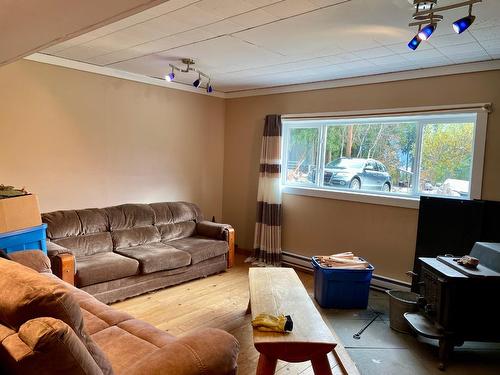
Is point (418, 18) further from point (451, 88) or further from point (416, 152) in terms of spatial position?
point (416, 152)

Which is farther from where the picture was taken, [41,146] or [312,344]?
[41,146]

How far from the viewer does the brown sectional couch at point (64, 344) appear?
3.47 ft

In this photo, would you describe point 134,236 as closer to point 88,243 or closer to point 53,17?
point 88,243

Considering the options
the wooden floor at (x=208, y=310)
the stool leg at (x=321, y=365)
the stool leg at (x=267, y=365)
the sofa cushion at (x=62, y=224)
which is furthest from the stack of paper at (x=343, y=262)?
the sofa cushion at (x=62, y=224)

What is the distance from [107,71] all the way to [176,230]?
2057 millimetres

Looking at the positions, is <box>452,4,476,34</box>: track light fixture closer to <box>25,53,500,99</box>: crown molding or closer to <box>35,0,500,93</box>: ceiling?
<box>35,0,500,93</box>: ceiling

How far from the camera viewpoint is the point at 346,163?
4.42 meters

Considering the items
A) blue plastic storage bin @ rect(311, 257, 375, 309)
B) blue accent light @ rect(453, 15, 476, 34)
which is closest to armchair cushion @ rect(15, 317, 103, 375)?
blue accent light @ rect(453, 15, 476, 34)

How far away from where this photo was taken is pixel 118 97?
13.8 feet

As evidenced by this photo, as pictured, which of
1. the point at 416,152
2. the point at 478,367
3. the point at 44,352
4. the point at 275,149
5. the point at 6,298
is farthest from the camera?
the point at 275,149

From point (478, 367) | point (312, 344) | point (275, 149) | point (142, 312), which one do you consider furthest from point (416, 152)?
point (142, 312)

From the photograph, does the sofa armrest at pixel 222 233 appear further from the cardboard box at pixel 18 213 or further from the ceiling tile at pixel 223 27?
the ceiling tile at pixel 223 27

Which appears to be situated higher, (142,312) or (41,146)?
(41,146)

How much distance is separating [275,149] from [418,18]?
2.74 m
